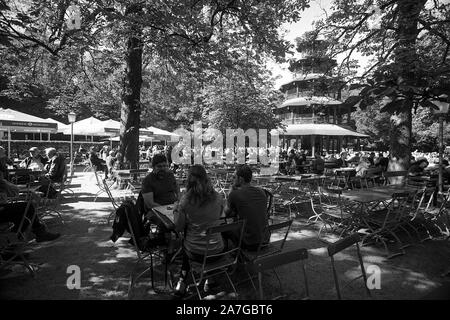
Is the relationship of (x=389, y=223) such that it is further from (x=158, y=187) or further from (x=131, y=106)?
(x=131, y=106)

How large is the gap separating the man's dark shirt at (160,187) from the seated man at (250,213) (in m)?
1.58

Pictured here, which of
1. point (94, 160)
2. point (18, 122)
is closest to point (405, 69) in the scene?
point (18, 122)

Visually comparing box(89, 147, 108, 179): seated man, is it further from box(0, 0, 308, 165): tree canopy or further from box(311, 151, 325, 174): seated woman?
box(311, 151, 325, 174): seated woman

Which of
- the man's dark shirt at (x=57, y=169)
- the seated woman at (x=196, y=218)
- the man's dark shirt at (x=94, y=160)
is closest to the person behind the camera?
the seated woman at (x=196, y=218)

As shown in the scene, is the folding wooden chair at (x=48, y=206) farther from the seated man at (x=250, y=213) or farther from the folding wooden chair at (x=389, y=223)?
the folding wooden chair at (x=389, y=223)

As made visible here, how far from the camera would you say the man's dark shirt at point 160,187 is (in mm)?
4883

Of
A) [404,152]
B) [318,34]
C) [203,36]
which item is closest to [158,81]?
[203,36]

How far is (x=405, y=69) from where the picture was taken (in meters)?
2.95

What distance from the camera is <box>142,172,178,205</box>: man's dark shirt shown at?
4.88m

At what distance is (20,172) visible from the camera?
7824mm

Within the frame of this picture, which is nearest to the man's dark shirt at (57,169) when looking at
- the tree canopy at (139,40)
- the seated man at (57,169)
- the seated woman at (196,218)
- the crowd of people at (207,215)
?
the seated man at (57,169)

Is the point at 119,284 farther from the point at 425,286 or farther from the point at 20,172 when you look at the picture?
the point at 20,172

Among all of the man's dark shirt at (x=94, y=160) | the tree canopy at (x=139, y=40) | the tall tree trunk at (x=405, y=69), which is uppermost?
the tree canopy at (x=139, y=40)

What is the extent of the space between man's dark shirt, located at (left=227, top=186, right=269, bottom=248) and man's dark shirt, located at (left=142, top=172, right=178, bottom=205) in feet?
5.39
